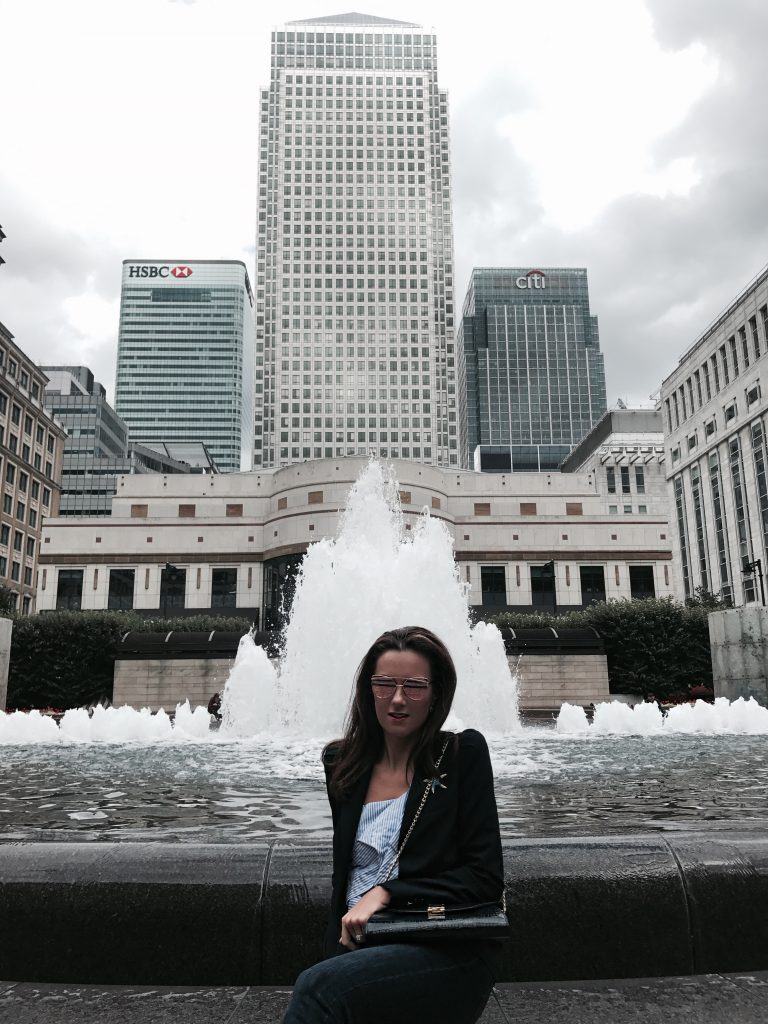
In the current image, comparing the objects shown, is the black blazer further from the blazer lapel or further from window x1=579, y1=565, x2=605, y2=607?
window x1=579, y1=565, x2=605, y2=607

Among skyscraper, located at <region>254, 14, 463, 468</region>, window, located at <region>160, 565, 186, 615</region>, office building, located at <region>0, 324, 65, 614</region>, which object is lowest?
window, located at <region>160, 565, 186, 615</region>

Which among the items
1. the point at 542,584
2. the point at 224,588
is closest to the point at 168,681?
the point at 224,588

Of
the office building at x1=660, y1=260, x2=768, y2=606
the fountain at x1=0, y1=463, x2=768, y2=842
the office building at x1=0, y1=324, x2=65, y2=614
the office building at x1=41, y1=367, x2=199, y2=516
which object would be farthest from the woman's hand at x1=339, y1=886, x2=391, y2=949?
the office building at x1=41, y1=367, x2=199, y2=516

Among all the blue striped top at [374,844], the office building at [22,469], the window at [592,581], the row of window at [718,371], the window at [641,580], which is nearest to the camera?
the blue striped top at [374,844]

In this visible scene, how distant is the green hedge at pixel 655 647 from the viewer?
1023 inches

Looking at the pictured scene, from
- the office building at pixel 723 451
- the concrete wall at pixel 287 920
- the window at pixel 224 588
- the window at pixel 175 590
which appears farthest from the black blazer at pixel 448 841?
the office building at pixel 723 451

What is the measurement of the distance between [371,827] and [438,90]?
191471 mm

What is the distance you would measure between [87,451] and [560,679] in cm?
11702

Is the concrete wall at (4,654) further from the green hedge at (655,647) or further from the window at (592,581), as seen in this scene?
the window at (592,581)

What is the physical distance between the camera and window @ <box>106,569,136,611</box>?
50963 mm

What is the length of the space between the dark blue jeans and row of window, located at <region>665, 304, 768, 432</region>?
259ft

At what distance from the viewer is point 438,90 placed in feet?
547

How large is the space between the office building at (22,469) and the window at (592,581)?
180ft

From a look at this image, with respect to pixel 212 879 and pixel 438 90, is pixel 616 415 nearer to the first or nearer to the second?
pixel 438 90
